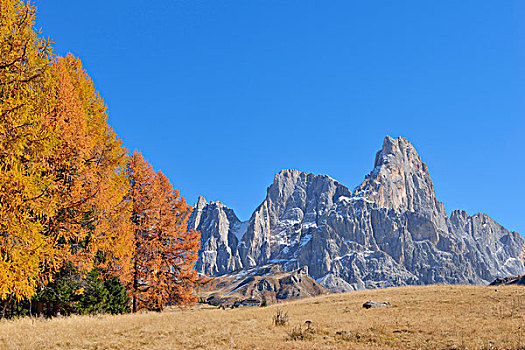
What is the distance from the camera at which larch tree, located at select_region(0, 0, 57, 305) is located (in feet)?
38.0

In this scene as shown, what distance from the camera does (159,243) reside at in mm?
27031

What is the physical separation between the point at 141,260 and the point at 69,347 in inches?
515

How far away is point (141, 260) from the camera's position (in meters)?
26.3

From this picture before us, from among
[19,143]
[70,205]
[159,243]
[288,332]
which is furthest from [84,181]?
[288,332]

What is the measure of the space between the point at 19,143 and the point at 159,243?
16617 millimetres

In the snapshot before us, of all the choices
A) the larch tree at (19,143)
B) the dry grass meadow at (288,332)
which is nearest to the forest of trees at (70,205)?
the larch tree at (19,143)

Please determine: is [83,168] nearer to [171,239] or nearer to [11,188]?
[11,188]

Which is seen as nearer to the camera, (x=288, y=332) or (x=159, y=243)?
(x=288, y=332)

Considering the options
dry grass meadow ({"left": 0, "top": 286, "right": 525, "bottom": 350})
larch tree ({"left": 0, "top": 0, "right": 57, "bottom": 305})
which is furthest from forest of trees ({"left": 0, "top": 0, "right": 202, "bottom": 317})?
dry grass meadow ({"left": 0, "top": 286, "right": 525, "bottom": 350})

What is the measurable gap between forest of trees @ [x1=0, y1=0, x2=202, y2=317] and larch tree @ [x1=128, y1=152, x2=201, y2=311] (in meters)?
0.07

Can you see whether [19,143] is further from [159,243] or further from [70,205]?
[159,243]

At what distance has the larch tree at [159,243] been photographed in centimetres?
2666

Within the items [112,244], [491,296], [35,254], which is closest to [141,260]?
[112,244]

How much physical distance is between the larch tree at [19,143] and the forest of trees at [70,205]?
0.03 meters
